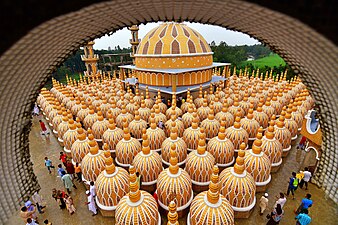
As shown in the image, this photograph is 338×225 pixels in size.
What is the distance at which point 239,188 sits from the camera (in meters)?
5.38

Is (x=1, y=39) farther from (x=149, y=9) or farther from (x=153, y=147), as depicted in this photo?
(x=153, y=147)

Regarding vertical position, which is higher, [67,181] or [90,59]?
[90,59]

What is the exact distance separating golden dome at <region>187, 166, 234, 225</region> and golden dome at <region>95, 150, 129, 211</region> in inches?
87.4

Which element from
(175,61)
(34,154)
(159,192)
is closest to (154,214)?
(159,192)

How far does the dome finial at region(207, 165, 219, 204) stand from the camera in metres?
4.38

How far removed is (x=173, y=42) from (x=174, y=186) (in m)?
11.3

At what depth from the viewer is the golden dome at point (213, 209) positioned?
4500mm

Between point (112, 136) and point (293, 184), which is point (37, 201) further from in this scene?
point (293, 184)

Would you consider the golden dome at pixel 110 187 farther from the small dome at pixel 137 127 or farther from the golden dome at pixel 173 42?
the golden dome at pixel 173 42

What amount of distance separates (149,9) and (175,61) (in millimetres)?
12120

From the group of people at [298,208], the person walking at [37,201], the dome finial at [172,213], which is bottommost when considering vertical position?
the person walking at [37,201]

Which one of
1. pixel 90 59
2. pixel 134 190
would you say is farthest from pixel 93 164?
pixel 90 59

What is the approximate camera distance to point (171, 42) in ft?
45.9

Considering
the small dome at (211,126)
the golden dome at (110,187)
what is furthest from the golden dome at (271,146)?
the golden dome at (110,187)
